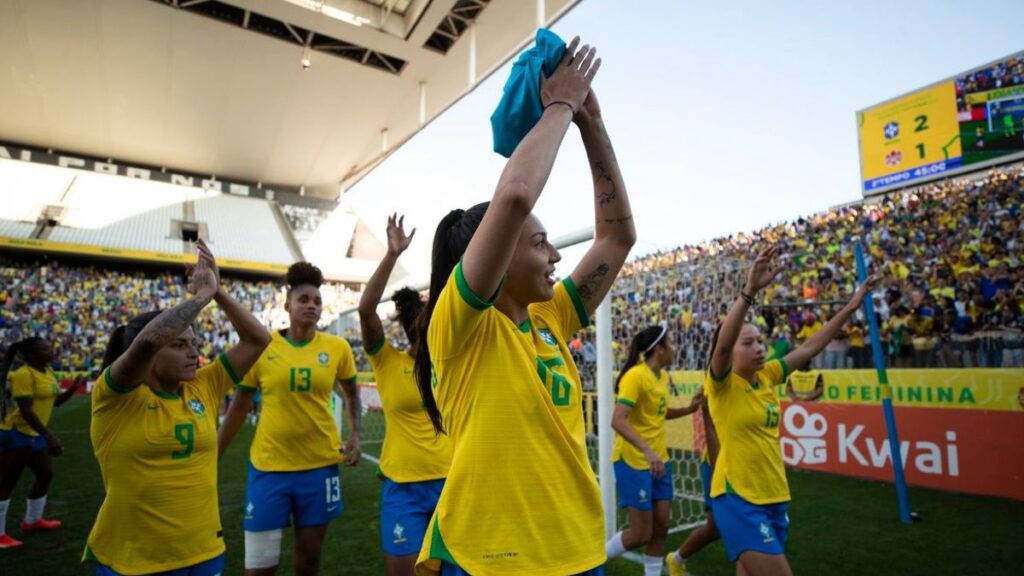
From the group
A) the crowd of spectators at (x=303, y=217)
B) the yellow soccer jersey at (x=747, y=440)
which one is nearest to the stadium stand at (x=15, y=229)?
the crowd of spectators at (x=303, y=217)

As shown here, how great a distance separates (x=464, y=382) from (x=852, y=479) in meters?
9.01

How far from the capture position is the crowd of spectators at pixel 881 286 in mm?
8477

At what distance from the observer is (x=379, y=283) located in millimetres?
3896

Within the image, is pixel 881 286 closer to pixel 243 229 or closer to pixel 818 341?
pixel 818 341

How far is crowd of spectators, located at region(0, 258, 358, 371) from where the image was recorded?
2653 cm

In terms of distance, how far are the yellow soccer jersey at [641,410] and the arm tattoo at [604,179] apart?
3.21 m

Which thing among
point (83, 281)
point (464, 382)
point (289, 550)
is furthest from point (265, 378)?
point (83, 281)

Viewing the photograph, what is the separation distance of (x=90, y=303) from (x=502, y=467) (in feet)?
115

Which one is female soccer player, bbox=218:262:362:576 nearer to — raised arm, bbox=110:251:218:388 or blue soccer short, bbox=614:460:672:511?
raised arm, bbox=110:251:218:388

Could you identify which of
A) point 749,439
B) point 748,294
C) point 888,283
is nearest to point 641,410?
point 749,439

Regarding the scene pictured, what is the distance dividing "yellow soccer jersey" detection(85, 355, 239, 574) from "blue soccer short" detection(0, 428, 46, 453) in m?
4.87

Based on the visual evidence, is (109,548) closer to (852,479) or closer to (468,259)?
(468,259)

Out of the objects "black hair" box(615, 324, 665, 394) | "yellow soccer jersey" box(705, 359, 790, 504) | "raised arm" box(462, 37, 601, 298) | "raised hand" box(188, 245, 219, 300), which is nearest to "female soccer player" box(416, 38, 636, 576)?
"raised arm" box(462, 37, 601, 298)

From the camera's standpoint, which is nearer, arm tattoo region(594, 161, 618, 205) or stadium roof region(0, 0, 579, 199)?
arm tattoo region(594, 161, 618, 205)
